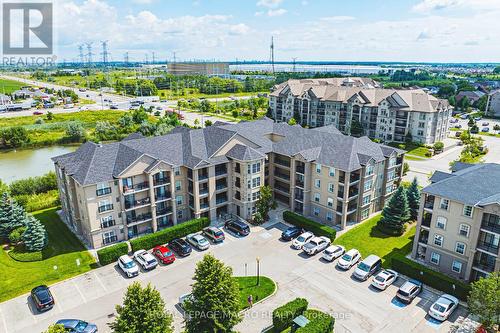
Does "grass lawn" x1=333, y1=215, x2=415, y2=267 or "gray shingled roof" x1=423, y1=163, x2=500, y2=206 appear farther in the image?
"grass lawn" x1=333, y1=215, x2=415, y2=267

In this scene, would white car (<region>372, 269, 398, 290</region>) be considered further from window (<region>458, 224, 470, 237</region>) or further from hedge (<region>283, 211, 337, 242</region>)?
hedge (<region>283, 211, 337, 242</region>)

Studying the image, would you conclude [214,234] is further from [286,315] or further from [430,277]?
[430,277]

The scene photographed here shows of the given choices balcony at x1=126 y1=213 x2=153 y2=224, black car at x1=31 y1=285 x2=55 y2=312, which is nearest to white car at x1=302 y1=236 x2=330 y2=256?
balcony at x1=126 y1=213 x2=153 y2=224

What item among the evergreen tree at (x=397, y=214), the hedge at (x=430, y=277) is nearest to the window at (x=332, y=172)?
the evergreen tree at (x=397, y=214)

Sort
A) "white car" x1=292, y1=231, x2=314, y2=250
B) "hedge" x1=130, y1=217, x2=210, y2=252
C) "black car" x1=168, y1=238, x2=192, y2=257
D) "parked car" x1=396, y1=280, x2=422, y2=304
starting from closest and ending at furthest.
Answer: "parked car" x1=396, y1=280, x2=422, y2=304 < "black car" x1=168, y1=238, x2=192, y2=257 < "hedge" x1=130, y1=217, x2=210, y2=252 < "white car" x1=292, y1=231, x2=314, y2=250

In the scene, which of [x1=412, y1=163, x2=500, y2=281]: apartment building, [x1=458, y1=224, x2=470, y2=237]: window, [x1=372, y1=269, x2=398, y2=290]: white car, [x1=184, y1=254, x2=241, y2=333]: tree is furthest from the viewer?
[x1=372, y1=269, x2=398, y2=290]: white car

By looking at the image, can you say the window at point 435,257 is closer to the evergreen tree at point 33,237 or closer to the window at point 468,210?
the window at point 468,210

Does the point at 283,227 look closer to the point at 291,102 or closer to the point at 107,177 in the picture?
the point at 107,177

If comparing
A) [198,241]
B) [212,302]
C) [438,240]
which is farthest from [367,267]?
[198,241]
